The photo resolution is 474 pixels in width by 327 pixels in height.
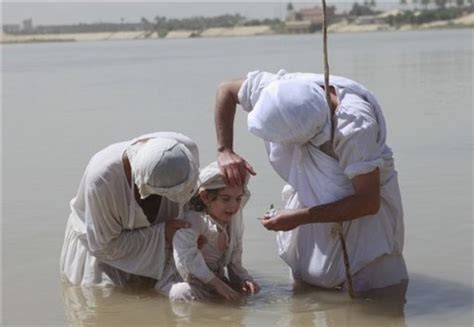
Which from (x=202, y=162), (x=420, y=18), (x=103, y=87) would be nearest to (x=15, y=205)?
(x=202, y=162)

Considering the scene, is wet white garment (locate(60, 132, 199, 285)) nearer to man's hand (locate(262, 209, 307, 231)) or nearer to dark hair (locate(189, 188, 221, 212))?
dark hair (locate(189, 188, 221, 212))

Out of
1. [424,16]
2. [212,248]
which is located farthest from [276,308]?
[424,16]

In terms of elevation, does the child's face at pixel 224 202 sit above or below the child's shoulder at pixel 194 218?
above

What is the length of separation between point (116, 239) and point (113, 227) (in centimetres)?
9

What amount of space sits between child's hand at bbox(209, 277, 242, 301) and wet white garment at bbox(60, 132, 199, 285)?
0.33 m

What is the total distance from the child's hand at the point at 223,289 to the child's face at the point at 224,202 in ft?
0.98

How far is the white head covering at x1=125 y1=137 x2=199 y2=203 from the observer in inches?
193

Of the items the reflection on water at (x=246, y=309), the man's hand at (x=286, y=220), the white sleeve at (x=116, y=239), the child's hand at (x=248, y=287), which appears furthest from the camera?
the child's hand at (x=248, y=287)

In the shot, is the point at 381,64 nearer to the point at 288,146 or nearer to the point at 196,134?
the point at 196,134

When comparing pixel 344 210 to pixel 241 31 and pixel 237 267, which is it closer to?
pixel 237 267

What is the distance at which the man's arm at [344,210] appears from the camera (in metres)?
4.97

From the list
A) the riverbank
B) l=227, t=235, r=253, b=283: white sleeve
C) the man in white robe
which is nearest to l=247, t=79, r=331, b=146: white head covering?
the man in white robe

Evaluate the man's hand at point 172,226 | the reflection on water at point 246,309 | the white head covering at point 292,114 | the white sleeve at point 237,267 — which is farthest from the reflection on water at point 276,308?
the white head covering at point 292,114

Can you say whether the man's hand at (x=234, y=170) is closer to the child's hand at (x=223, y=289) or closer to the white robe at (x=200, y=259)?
the white robe at (x=200, y=259)
